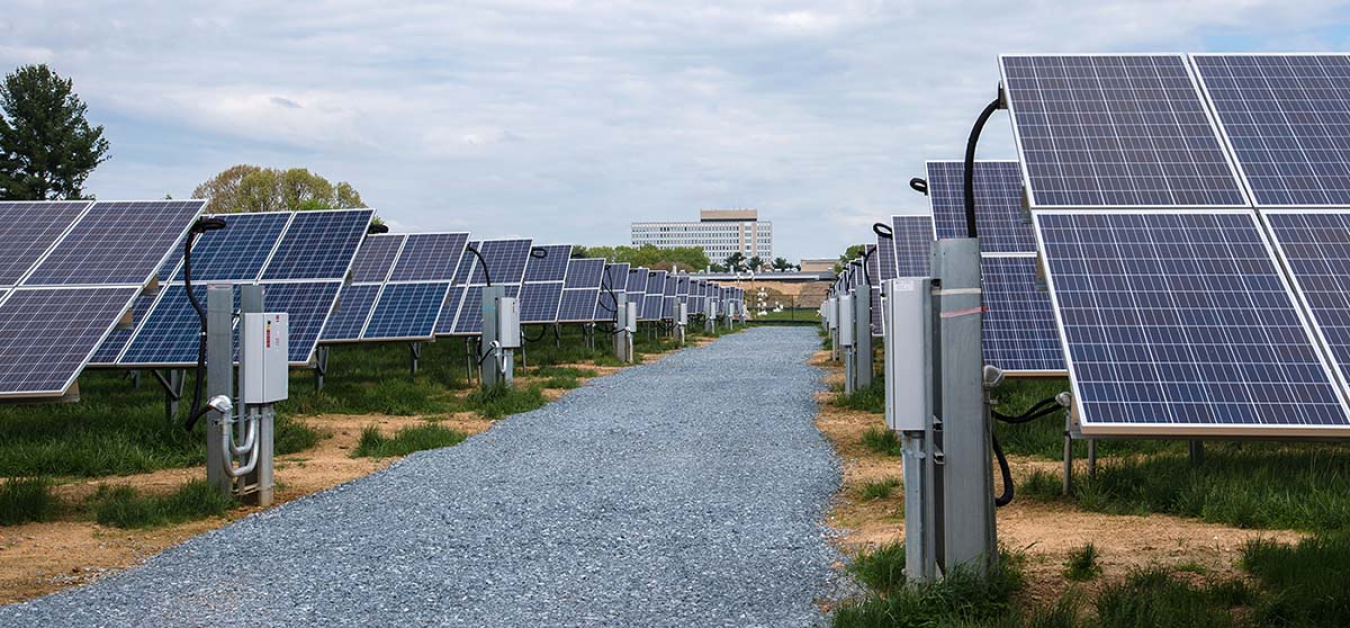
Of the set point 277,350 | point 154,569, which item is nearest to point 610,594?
point 154,569

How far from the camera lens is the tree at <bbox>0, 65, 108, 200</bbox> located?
54.0 meters

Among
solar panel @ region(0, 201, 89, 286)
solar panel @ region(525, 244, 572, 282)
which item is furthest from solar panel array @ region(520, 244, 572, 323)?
solar panel @ region(0, 201, 89, 286)

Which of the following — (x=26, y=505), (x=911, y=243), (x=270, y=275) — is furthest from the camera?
(x=911, y=243)

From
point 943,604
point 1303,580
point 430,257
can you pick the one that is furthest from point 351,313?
point 1303,580

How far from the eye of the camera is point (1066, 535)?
21.9 ft

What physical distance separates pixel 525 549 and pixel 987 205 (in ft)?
28.6

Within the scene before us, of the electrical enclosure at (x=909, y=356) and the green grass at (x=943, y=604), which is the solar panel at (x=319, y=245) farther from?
the green grass at (x=943, y=604)

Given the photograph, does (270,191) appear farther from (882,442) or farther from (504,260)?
(882,442)

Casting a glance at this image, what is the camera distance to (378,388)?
16.6 metres

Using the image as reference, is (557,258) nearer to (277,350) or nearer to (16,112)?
(277,350)

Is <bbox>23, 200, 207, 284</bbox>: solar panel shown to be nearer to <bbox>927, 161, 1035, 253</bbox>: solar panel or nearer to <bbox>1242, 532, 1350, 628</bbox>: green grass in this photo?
<bbox>927, 161, 1035, 253</bbox>: solar panel

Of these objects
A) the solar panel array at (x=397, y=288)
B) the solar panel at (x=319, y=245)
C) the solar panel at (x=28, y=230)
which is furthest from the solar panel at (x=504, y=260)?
the solar panel at (x=28, y=230)

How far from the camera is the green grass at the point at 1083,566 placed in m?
5.59

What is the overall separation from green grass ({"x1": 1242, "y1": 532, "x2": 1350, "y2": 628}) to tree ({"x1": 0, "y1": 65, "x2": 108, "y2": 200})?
56.9 meters
